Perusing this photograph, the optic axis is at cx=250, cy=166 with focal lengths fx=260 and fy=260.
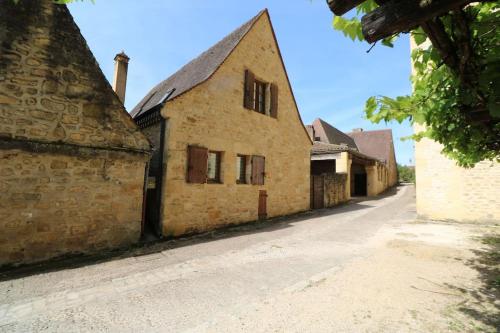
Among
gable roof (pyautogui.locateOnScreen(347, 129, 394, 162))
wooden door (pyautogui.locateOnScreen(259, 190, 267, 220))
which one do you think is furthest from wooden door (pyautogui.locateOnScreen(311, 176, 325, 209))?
gable roof (pyautogui.locateOnScreen(347, 129, 394, 162))

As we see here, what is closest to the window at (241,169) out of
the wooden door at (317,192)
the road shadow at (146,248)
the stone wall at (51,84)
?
the road shadow at (146,248)

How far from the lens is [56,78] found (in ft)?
17.9

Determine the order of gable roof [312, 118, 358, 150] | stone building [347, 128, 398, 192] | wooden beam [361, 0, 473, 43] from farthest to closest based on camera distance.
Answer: stone building [347, 128, 398, 192] → gable roof [312, 118, 358, 150] → wooden beam [361, 0, 473, 43]

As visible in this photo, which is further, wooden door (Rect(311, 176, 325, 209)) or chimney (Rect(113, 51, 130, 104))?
wooden door (Rect(311, 176, 325, 209))

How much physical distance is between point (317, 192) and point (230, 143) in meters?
6.54

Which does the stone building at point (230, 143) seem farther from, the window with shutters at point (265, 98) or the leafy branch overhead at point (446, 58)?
the leafy branch overhead at point (446, 58)

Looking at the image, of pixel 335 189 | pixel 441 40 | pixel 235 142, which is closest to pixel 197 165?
pixel 235 142

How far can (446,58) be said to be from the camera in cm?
205

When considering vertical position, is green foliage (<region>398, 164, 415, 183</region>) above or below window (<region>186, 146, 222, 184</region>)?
above

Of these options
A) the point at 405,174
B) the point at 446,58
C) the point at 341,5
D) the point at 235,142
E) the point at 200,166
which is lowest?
the point at 200,166

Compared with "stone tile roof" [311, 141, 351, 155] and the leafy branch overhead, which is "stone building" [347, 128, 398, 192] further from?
the leafy branch overhead

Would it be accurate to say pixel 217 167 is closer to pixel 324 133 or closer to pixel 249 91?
pixel 249 91

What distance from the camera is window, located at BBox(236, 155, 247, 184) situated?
941 cm

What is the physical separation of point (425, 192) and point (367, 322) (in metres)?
9.11
